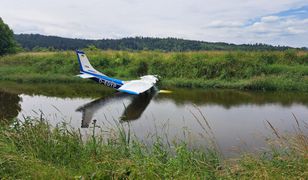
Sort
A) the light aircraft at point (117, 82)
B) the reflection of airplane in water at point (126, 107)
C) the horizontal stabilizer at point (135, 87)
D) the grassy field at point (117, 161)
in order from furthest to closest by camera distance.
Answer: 1. the light aircraft at point (117, 82)
2. the horizontal stabilizer at point (135, 87)
3. the reflection of airplane in water at point (126, 107)
4. the grassy field at point (117, 161)

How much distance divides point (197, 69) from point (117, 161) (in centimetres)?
1451

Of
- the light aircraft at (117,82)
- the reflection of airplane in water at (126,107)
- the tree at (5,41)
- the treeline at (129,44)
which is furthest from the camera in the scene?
the treeline at (129,44)

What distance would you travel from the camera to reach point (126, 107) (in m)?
10.3

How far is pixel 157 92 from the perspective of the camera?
13344 mm

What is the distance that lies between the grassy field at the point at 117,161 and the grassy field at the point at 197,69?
36.8ft

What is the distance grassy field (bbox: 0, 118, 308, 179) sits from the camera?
3215 millimetres

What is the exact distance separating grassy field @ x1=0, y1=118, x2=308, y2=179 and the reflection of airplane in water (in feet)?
10.4

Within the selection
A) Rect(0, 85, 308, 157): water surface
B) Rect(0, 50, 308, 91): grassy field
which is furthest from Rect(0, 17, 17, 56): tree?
Rect(0, 85, 308, 157): water surface

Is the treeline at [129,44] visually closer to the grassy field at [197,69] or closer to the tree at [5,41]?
the tree at [5,41]

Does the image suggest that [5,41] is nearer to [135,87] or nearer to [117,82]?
[117,82]

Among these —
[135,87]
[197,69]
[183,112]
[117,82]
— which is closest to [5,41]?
[197,69]

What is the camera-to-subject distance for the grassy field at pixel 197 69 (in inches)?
587

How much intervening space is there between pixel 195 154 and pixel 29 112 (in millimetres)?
6919

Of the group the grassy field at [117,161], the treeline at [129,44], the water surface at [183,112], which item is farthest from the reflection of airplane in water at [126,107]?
the treeline at [129,44]
